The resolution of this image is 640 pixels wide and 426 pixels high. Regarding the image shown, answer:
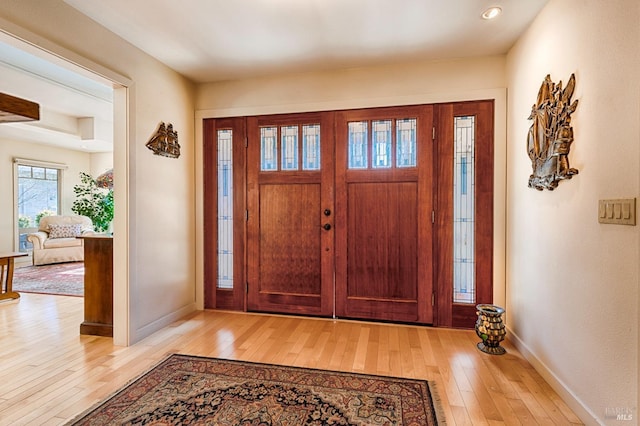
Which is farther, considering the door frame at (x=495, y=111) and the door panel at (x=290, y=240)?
the door panel at (x=290, y=240)

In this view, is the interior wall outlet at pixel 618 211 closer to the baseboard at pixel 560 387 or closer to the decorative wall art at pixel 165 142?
the baseboard at pixel 560 387

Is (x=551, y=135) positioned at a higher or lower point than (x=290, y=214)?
higher

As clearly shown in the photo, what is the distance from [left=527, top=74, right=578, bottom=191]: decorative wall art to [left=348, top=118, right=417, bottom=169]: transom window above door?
1043mm

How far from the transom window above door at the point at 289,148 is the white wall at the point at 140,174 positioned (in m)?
0.89

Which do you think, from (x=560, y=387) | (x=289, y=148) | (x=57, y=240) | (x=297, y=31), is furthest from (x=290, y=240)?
(x=57, y=240)

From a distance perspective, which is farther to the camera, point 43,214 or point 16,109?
point 43,214

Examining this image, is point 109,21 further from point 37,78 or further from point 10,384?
point 10,384

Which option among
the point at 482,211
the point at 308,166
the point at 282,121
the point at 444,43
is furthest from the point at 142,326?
the point at 444,43

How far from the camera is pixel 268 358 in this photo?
2.52 metres

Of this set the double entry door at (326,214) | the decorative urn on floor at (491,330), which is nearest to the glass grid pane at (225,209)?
the double entry door at (326,214)

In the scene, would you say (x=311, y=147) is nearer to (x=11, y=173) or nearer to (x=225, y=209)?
(x=225, y=209)

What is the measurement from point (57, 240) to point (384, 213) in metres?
6.86

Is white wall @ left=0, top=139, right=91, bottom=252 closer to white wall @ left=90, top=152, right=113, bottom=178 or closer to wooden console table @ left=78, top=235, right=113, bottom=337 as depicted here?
white wall @ left=90, top=152, right=113, bottom=178

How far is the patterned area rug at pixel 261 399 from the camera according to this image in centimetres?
178
